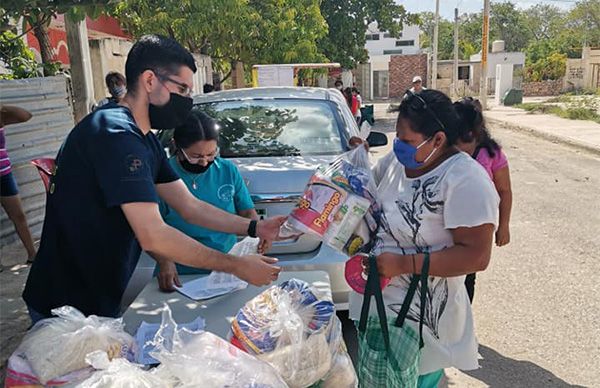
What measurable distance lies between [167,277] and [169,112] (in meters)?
0.76

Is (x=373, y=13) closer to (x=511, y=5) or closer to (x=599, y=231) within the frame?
(x=599, y=231)

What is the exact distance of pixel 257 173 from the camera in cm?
353

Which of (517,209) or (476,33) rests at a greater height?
(476,33)

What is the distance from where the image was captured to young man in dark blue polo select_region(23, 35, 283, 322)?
1.66 m

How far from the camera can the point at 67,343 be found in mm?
1285

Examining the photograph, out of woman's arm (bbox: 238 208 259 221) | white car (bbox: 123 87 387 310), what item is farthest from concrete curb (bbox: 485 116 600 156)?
woman's arm (bbox: 238 208 259 221)

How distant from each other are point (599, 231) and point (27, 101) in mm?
6321

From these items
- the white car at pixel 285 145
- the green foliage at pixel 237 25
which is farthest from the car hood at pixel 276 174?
the green foliage at pixel 237 25

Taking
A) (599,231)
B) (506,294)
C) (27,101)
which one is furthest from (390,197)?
(599,231)

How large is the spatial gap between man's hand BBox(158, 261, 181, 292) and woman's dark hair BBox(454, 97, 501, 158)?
1.44 m

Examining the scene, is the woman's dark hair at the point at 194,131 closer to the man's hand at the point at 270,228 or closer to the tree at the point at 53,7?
the man's hand at the point at 270,228

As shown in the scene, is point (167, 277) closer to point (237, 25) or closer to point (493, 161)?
point (493, 161)

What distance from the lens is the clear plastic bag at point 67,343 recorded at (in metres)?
1.26

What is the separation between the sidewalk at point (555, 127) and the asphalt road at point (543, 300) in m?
5.64
